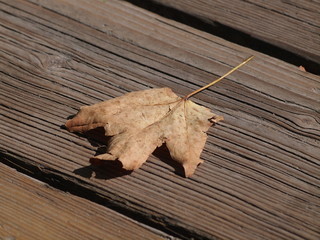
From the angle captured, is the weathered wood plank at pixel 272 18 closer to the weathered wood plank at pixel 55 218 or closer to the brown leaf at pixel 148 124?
the brown leaf at pixel 148 124

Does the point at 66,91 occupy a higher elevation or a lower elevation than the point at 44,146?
higher

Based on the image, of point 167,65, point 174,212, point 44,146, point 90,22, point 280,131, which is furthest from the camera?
point 90,22

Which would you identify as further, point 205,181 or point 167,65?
point 167,65

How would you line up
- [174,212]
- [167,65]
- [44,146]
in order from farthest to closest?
[167,65] < [44,146] < [174,212]

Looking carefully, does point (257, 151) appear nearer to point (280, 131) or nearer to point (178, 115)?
point (280, 131)

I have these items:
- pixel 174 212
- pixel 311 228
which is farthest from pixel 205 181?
pixel 311 228

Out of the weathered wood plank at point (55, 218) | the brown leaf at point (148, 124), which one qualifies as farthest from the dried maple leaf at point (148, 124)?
the weathered wood plank at point (55, 218)

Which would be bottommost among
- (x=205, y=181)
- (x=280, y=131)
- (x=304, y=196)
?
(x=205, y=181)
